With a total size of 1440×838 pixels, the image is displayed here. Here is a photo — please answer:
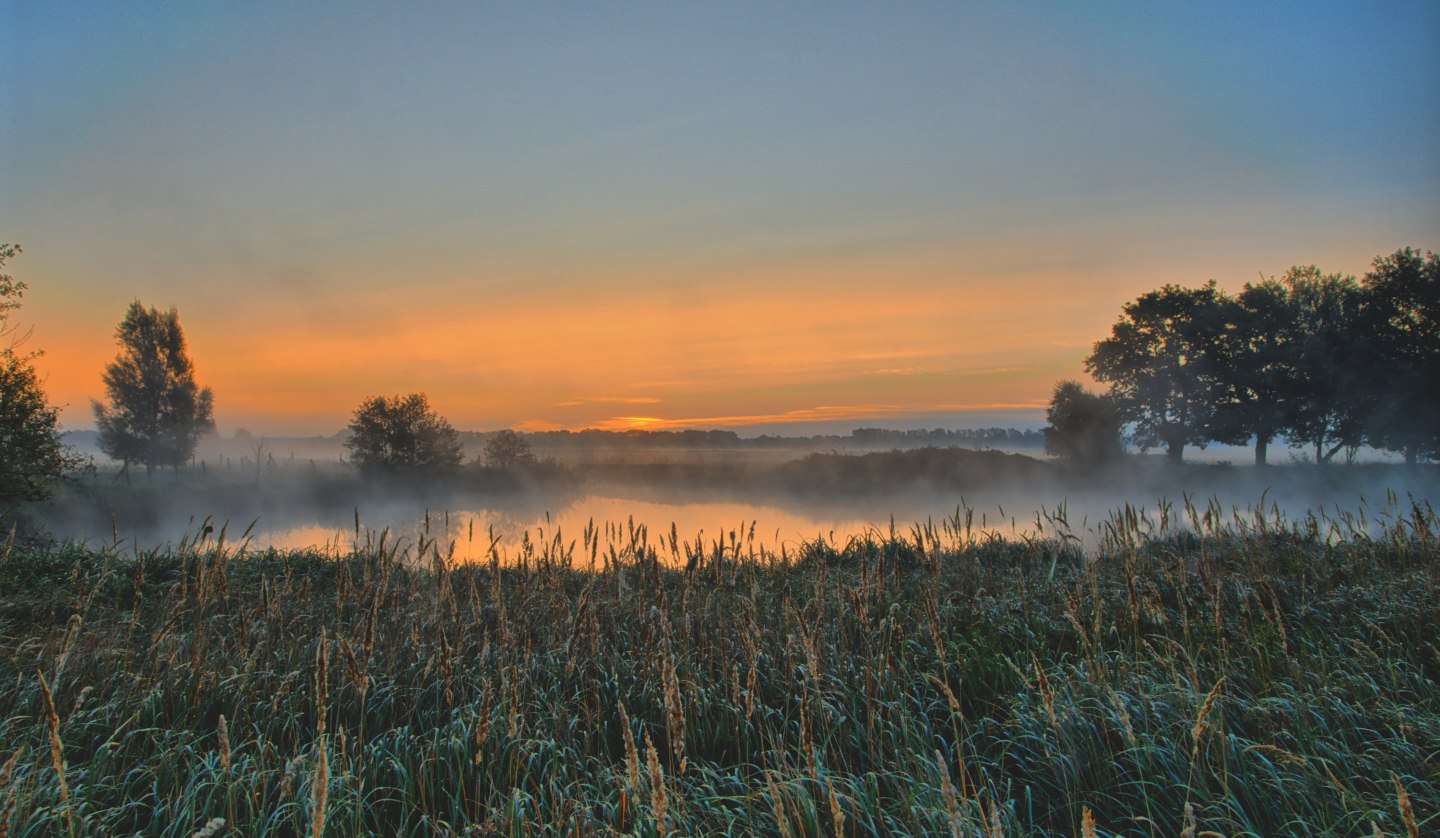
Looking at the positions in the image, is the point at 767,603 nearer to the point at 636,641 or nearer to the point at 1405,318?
the point at 636,641

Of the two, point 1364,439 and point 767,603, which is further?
point 1364,439

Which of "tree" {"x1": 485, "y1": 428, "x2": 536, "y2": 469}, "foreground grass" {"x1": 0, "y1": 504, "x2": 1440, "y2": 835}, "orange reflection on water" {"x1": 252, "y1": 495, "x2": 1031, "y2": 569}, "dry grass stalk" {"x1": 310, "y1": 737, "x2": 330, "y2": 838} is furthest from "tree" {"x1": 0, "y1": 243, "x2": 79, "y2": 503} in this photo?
"tree" {"x1": 485, "y1": 428, "x2": 536, "y2": 469}

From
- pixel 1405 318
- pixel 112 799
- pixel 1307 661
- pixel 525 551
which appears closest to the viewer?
pixel 112 799

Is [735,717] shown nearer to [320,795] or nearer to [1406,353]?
[320,795]

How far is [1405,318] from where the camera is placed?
2839cm

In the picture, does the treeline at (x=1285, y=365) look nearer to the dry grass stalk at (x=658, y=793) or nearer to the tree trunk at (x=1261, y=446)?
the tree trunk at (x=1261, y=446)

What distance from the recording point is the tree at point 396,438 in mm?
37469

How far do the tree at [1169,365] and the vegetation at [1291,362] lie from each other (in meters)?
0.05

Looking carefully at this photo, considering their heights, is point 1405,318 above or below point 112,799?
above

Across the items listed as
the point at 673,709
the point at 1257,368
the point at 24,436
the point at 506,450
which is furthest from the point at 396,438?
the point at 1257,368

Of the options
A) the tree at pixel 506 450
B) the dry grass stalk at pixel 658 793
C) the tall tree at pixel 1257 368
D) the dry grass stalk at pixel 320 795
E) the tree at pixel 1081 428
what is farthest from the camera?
the tree at pixel 506 450

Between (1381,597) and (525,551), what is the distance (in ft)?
24.9

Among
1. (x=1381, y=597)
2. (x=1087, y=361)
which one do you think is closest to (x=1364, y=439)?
(x=1087, y=361)

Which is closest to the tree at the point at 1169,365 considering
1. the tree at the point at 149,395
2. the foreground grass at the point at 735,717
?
the foreground grass at the point at 735,717
